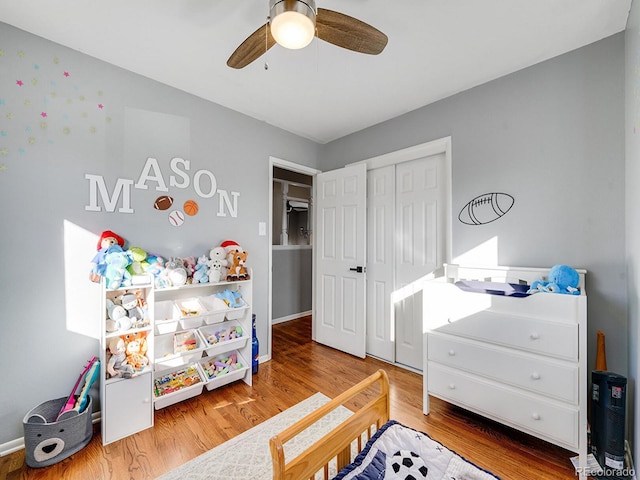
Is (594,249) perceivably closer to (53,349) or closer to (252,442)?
(252,442)

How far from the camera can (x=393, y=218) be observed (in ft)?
9.57

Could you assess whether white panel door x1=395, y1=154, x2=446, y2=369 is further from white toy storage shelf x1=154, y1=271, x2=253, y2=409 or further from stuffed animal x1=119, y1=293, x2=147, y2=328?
stuffed animal x1=119, y1=293, x2=147, y2=328

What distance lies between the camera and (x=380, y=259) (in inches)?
A: 119

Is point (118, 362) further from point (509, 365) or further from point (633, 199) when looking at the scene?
point (633, 199)

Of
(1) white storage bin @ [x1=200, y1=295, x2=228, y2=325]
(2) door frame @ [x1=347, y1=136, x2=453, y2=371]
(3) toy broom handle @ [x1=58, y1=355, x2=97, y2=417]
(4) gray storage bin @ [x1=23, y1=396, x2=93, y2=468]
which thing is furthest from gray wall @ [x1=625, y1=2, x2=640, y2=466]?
(3) toy broom handle @ [x1=58, y1=355, x2=97, y2=417]

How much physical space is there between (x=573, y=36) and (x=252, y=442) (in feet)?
10.7

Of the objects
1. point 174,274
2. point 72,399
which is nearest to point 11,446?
point 72,399

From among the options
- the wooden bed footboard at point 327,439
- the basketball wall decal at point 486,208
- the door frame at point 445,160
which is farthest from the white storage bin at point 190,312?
the basketball wall decal at point 486,208

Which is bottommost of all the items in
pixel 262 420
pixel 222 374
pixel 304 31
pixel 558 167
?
pixel 262 420

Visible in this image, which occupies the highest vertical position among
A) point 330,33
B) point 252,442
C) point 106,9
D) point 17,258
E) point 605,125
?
point 106,9

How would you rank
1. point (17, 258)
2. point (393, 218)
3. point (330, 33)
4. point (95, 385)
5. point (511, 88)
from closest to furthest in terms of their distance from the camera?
point (330, 33), point (17, 258), point (95, 385), point (511, 88), point (393, 218)

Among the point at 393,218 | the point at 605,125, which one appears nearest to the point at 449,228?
the point at 393,218

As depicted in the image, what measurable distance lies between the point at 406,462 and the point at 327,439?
30 centimetres

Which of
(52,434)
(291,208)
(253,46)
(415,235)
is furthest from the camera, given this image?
(291,208)
